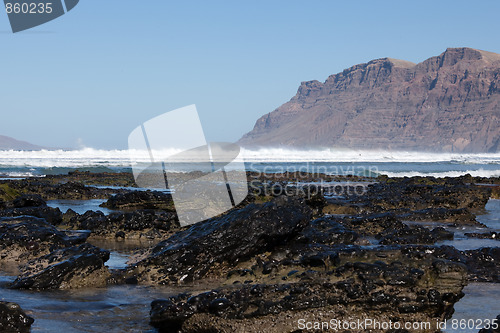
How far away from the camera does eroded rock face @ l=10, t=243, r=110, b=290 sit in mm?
6234

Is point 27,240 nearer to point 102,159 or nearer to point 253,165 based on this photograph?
point 253,165

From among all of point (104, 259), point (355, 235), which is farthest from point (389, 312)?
point (104, 259)

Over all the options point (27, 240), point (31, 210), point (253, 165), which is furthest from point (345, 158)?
point (27, 240)

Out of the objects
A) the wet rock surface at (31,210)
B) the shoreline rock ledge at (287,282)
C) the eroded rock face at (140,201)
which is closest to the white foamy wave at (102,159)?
the eroded rock face at (140,201)

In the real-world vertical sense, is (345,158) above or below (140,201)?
below

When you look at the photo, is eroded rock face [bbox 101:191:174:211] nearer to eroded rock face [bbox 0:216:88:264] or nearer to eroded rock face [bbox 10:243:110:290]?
eroded rock face [bbox 0:216:88:264]

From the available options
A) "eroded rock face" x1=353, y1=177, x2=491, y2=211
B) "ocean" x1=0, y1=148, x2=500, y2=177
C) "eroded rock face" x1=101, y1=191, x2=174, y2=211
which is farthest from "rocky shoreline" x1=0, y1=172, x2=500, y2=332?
"ocean" x1=0, y1=148, x2=500, y2=177

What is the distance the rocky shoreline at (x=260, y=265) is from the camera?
4891 mm

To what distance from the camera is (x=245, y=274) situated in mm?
6227

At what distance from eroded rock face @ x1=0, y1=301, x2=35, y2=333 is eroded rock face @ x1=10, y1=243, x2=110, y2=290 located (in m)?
1.66

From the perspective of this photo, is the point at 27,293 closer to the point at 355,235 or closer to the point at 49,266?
the point at 49,266

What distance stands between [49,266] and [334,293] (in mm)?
3763

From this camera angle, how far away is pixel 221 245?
6902mm

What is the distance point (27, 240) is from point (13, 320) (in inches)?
156
